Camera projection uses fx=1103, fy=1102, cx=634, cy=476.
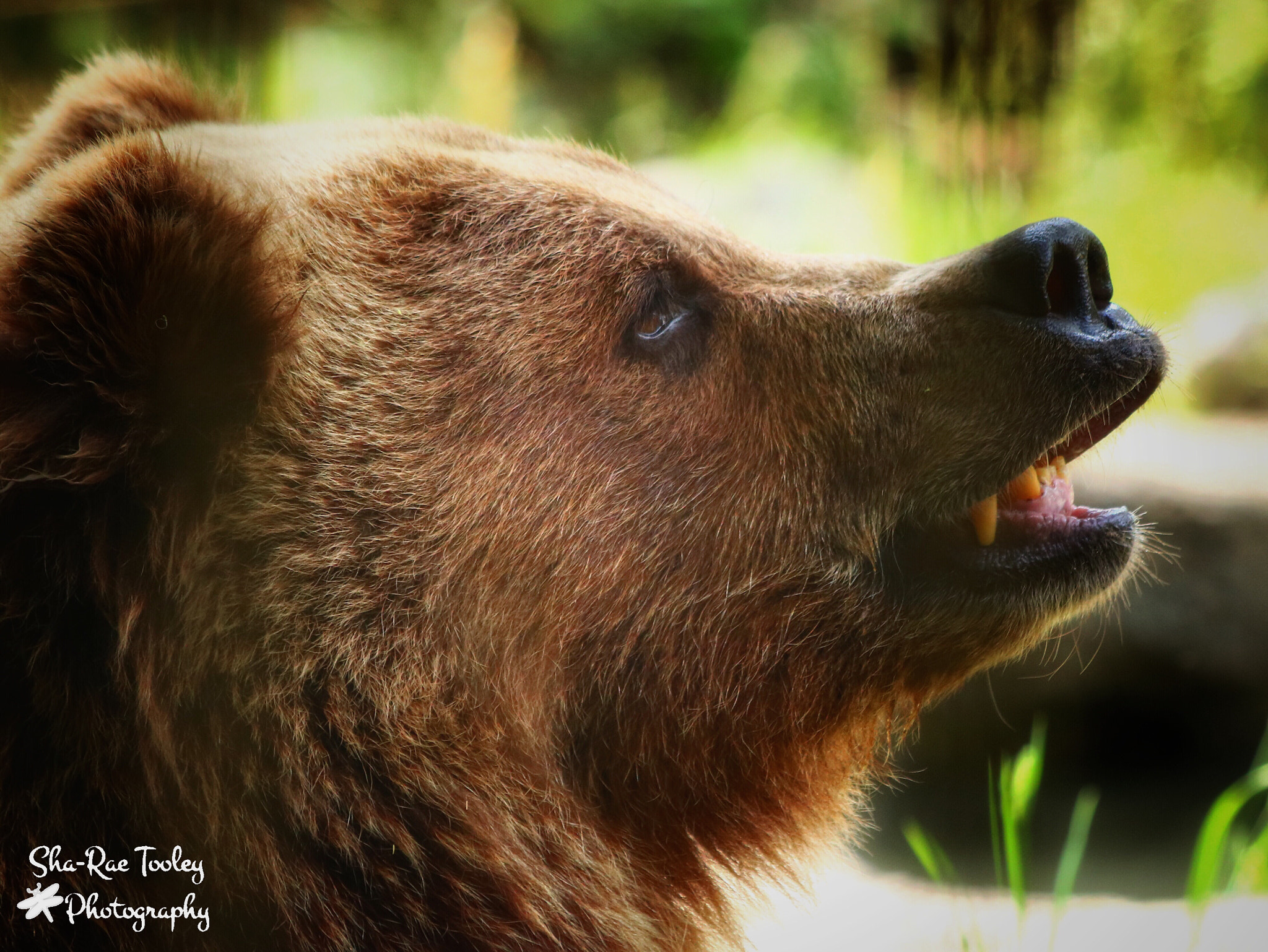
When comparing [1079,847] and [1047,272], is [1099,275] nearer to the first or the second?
[1047,272]

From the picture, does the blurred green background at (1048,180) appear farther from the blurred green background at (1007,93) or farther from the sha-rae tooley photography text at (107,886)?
the sha-rae tooley photography text at (107,886)

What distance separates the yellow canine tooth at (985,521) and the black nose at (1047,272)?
39cm

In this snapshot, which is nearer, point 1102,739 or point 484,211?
point 484,211

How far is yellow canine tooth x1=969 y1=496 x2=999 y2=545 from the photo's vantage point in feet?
7.36

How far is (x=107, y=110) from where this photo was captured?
2.76m

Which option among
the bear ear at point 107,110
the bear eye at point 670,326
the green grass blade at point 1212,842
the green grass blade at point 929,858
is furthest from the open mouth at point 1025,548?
the bear ear at point 107,110

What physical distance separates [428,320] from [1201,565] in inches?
170

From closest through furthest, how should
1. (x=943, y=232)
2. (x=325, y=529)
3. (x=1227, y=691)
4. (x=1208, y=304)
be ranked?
(x=325, y=529)
(x=943, y=232)
(x=1227, y=691)
(x=1208, y=304)

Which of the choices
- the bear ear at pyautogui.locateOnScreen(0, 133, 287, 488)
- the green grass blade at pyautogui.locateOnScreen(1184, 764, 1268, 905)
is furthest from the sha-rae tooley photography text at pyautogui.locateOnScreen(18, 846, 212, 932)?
the green grass blade at pyautogui.locateOnScreen(1184, 764, 1268, 905)

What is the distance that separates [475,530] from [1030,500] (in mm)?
1168

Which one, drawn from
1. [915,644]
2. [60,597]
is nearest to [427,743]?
[60,597]

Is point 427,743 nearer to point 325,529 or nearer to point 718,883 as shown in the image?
point 325,529

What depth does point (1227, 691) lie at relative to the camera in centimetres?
510

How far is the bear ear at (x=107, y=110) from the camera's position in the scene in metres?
2.74
